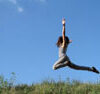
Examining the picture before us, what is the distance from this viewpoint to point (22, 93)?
15.5 meters

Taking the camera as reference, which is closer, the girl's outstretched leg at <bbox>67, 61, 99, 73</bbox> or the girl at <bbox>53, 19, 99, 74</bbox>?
the girl at <bbox>53, 19, 99, 74</bbox>

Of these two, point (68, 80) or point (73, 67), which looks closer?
point (73, 67)

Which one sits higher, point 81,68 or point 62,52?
point 62,52

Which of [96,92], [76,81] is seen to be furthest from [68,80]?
[96,92]

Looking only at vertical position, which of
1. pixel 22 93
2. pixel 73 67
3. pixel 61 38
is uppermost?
pixel 61 38

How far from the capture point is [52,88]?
51.4ft

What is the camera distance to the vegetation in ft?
50.3

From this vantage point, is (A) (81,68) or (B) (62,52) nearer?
(B) (62,52)

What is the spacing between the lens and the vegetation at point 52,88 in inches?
604

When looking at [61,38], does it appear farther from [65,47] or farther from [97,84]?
[97,84]

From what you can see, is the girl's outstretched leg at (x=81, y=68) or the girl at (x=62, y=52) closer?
the girl at (x=62, y=52)

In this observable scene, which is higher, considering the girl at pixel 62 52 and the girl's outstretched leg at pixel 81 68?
the girl at pixel 62 52

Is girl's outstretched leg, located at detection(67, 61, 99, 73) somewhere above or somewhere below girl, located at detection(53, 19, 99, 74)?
below

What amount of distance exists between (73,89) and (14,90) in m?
2.47
